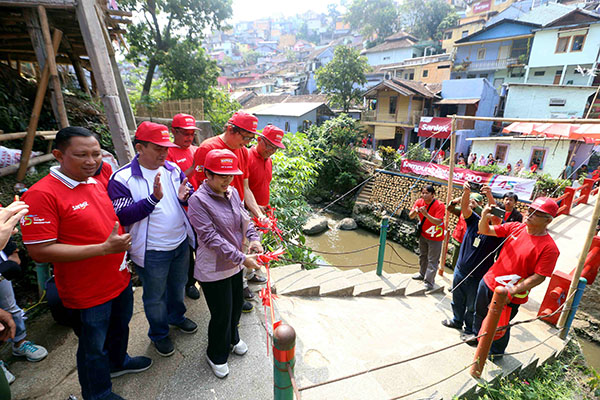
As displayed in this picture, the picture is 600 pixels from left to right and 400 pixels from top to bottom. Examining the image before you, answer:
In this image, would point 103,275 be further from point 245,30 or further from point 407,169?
point 245,30

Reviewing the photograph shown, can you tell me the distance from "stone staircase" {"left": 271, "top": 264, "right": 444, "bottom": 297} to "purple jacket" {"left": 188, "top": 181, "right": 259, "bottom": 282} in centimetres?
179

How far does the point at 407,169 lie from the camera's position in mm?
14070

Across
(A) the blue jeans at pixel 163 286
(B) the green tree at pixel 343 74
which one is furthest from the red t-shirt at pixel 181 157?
(B) the green tree at pixel 343 74

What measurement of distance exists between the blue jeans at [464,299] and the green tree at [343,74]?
70.9 feet

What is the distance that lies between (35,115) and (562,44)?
27538 mm

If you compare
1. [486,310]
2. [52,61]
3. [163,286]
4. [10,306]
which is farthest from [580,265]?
[52,61]

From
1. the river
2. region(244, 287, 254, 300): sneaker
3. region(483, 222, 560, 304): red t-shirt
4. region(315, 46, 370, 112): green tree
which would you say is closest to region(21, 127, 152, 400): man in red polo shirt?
region(244, 287, 254, 300): sneaker

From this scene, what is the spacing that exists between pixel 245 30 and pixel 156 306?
4589 inches

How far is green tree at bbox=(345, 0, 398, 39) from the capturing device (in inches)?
1577

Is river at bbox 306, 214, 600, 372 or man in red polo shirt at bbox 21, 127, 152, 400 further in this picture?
river at bbox 306, 214, 600, 372

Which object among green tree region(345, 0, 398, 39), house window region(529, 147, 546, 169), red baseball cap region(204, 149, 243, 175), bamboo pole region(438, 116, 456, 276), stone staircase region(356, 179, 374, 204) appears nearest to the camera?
red baseball cap region(204, 149, 243, 175)

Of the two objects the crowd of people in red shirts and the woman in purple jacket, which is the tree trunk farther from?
the woman in purple jacket

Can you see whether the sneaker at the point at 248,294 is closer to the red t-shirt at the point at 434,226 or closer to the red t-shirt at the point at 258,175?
the red t-shirt at the point at 258,175

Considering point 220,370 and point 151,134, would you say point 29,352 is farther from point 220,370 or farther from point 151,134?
point 151,134
